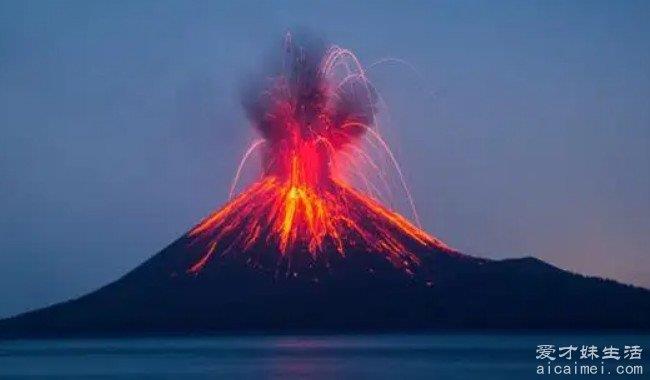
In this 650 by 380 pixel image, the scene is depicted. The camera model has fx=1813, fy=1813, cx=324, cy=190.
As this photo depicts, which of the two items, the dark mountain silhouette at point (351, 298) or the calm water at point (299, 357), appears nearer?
the calm water at point (299, 357)

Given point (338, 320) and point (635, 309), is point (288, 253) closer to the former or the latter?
point (338, 320)

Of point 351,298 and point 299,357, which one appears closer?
point 299,357

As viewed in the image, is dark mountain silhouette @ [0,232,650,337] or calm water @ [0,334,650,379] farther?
dark mountain silhouette @ [0,232,650,337]
